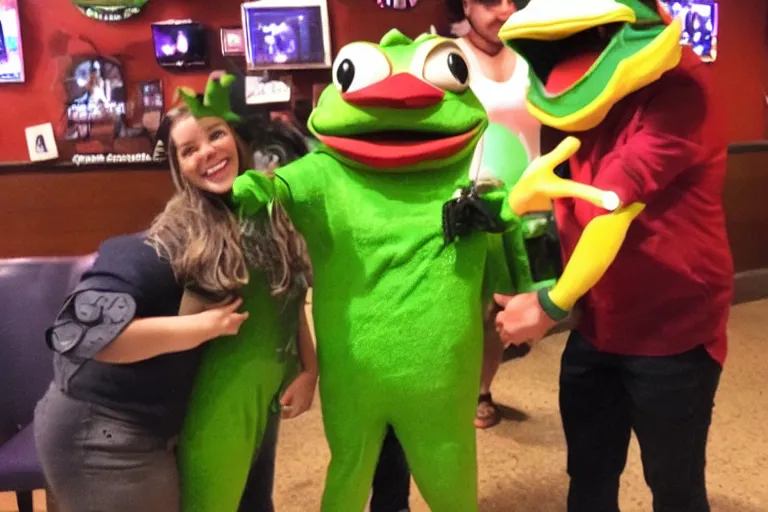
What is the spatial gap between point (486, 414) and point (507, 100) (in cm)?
96

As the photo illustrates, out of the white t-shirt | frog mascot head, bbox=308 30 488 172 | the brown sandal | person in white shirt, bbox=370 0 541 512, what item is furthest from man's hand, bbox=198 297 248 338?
the brown sandal

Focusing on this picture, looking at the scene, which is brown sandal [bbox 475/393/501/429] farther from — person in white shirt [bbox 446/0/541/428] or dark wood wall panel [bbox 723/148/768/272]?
dark wood wall panel [bbox 723/148/768/272]

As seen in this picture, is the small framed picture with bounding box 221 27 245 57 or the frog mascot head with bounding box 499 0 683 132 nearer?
the frog mascot head with bounding box 499 0 683 132

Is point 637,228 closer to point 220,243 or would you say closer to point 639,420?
point 639,420

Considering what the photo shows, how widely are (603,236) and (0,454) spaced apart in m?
1.15

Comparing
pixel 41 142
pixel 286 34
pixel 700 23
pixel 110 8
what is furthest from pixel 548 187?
pixel 700 23

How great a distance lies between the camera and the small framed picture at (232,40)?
7.84 ft

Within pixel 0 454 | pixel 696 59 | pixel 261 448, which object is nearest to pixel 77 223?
pixel 0 454

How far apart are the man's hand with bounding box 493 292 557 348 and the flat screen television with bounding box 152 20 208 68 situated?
167 centimetres

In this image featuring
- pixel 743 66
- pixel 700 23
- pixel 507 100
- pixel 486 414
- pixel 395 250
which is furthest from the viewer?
pixel 743 66

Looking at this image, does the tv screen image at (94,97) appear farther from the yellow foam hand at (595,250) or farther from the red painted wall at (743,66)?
the red painted wall at (743,66)

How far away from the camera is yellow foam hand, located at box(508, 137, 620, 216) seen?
989mm

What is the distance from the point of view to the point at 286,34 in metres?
2.38

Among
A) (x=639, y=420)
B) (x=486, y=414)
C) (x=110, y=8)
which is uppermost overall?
(x=110, y=8)
